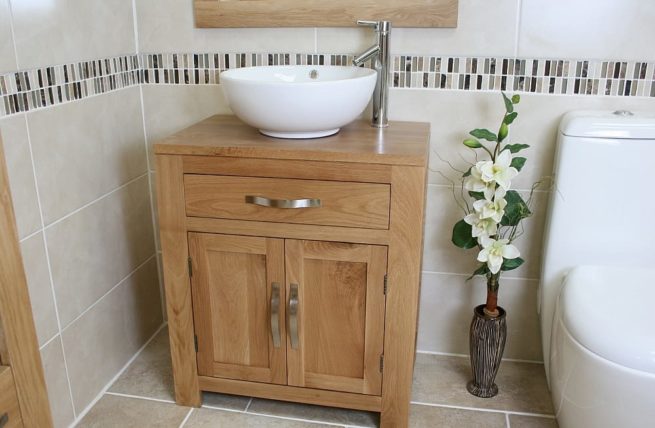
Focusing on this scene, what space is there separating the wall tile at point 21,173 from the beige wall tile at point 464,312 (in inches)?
44.4

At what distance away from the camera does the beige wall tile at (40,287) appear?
57.0 inches

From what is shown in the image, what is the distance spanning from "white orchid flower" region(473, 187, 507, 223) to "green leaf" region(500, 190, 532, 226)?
82 millimetres

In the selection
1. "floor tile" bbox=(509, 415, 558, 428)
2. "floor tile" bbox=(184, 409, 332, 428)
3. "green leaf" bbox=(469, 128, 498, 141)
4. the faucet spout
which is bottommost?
"floor tile" bbox=(509, 415, 558, 428)

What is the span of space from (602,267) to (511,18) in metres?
0.70

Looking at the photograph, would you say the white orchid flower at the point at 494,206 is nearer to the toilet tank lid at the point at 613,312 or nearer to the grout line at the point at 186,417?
the toilet tank lid at the point at 613,312

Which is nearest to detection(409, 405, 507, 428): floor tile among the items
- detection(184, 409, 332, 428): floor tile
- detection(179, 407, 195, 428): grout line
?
detection(184, 409, 332, 428): floor tile

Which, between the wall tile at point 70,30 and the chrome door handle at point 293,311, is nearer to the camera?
the wall tile at point 70,30

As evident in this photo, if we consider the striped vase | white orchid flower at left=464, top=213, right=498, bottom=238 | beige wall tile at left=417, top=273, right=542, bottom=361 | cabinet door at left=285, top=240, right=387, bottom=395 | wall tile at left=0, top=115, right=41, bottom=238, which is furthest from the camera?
→ beige wall tile at left=417, top=273, right=542, bottom=361

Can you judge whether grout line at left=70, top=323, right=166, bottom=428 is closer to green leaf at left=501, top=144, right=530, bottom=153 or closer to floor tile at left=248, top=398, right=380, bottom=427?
floor tile at left=248, top=398, right=380, bottom=427

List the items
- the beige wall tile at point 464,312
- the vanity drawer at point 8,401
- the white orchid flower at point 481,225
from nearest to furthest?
the vanity drawer at point 8,401, the white orchid flower at point 481,225, the beige wall tile at point 464,312

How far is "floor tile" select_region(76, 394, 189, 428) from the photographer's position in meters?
1.65

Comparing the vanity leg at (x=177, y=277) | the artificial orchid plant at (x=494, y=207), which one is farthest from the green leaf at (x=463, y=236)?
the vanity leg at (x=177, y=277)

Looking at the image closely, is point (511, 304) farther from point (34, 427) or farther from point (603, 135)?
point (34, 427)

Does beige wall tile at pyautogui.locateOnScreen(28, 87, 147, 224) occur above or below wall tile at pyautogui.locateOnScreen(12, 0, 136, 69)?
below
